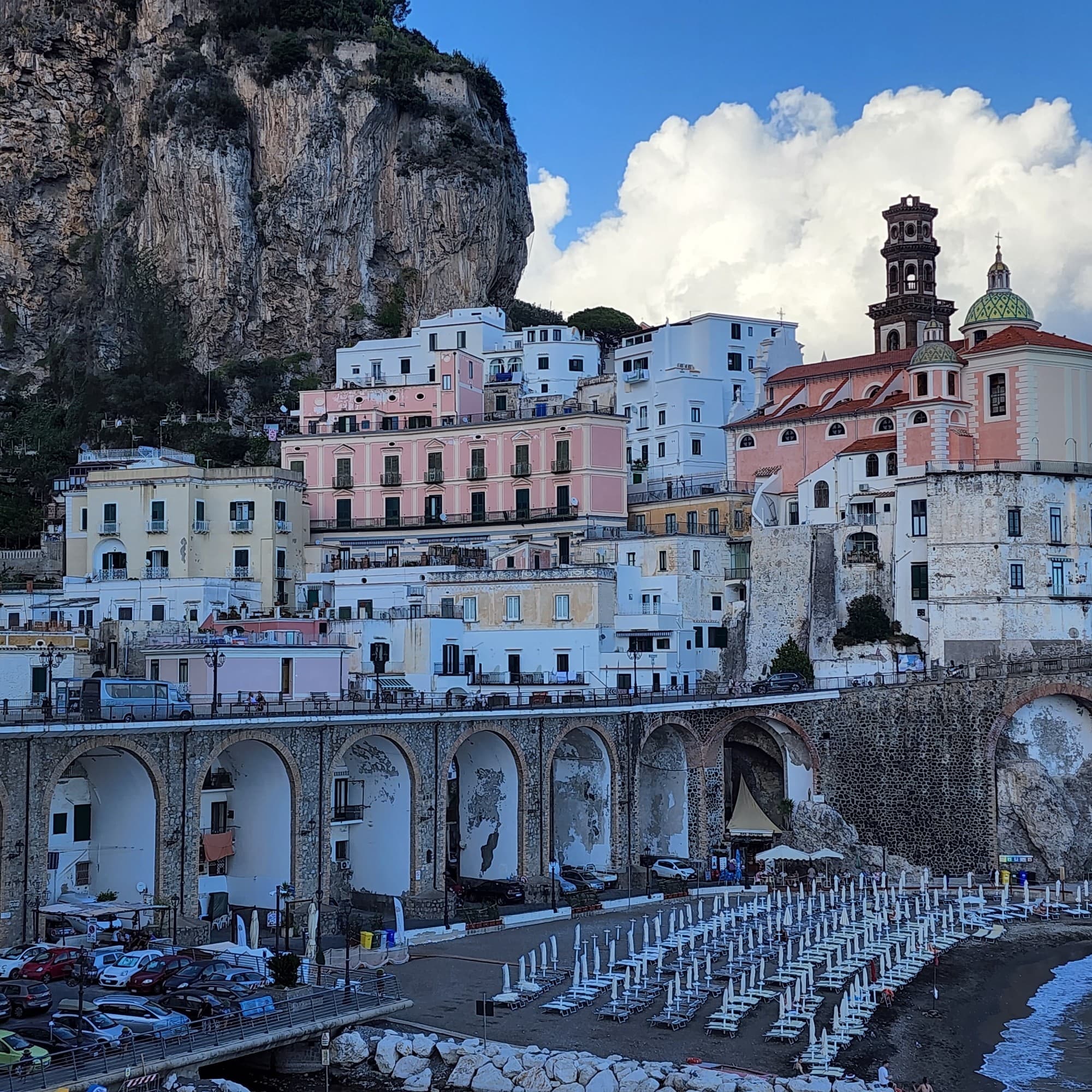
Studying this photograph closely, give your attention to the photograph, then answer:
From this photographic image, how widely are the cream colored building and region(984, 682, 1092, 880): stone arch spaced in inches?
1207

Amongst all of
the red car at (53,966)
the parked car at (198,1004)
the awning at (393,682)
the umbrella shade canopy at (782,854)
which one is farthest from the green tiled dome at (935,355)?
the red car at (53,966)

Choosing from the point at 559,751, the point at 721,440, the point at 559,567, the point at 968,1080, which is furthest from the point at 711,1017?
the point at 721,440

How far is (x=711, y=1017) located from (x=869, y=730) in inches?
997

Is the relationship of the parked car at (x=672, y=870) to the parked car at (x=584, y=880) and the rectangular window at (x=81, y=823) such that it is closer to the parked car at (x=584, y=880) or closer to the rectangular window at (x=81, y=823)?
the parked car at (x=584, y=880)

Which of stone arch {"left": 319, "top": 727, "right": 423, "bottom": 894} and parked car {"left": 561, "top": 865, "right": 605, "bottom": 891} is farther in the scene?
parked car {"left": 561, "top": 865, "right": 605, "bottom": 891}

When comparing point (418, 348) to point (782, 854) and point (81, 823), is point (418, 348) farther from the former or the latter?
point (81, 823)

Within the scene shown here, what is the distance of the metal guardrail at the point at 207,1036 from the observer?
2979 centimetres

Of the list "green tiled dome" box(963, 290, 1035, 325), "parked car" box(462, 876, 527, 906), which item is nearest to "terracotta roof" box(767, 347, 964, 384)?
"green tiled dome" box(963, 290, 1035, 325)

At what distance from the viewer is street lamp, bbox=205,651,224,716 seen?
1777 inches

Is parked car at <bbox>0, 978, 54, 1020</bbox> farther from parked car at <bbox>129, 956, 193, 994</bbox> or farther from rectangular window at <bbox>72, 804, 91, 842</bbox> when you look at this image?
rectangular window at <bbox>72, 804, 91, 842</bbox>

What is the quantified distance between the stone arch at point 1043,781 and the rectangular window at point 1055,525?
785cm

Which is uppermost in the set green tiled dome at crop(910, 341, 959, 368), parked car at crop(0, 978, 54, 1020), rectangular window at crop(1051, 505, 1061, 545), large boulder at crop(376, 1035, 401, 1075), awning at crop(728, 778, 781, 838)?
green tiled dome at crop(910, 341, 959, 368)

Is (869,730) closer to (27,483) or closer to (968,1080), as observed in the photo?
(968,1080)

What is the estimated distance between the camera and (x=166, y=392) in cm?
9056
